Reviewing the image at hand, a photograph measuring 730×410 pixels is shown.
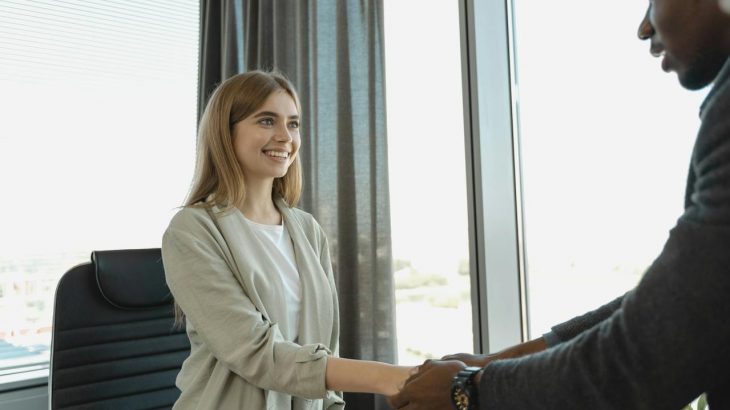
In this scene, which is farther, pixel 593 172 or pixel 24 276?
pixel 24 276

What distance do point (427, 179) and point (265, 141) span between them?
624 mm

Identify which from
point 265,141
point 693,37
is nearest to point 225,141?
point 265,141

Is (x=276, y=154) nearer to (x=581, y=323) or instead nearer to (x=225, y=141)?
(x=225, y=141)

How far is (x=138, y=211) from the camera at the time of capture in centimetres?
269

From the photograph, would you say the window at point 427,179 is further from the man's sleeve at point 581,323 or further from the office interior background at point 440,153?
the man's sleeve at point 581,323

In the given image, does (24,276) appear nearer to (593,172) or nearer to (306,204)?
(306,204)

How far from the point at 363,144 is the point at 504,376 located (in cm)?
129

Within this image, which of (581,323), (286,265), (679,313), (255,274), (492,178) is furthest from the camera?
(492,178)

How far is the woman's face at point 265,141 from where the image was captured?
1667 millimetres

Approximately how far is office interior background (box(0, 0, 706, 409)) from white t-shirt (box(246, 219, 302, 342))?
460mm

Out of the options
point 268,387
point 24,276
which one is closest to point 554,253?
point 268,387

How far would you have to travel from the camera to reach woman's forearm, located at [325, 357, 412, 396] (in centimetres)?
135

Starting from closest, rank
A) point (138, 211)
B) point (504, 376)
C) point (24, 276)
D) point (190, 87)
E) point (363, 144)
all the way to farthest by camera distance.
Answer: point (504, 376) → point (363, 144) → point (24, 276) → point (138, 211) → point (190, 87)

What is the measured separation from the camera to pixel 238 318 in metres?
1.41
